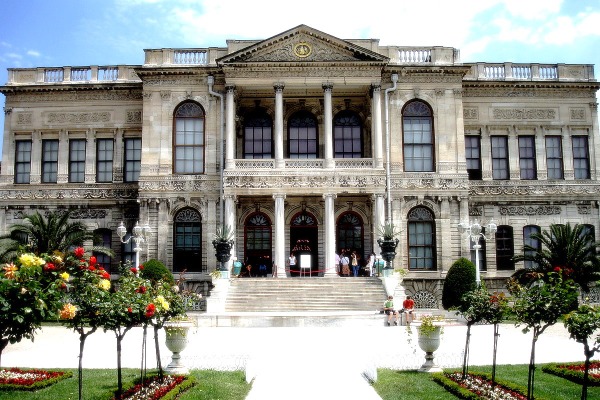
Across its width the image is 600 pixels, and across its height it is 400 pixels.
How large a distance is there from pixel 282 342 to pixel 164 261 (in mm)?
15732

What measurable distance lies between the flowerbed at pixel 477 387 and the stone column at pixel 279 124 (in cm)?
2057

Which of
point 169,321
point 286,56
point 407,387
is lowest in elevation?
point 407,387

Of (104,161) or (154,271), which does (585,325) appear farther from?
(104,161)

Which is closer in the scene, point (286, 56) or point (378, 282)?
point (378, 282)

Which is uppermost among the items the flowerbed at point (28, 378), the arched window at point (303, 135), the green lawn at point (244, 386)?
the arched window at point (303, 135)

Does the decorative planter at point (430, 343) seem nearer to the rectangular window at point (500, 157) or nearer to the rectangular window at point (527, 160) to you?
the rectangular window at point (500, 157)

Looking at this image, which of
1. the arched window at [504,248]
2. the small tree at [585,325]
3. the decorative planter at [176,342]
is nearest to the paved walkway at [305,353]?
the decorative planter at [176,342]

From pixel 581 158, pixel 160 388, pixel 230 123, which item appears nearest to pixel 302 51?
pixel 230 123

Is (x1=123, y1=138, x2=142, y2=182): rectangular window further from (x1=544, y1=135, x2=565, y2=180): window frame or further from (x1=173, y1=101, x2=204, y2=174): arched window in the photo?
(x1=544, y1=135, x2=565, y2=180): window frame

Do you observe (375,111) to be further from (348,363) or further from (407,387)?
(407,387)

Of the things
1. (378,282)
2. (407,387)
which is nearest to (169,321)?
(407,387)

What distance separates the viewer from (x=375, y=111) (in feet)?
113

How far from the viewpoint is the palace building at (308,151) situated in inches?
1341

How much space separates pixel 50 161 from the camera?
1484 inches
